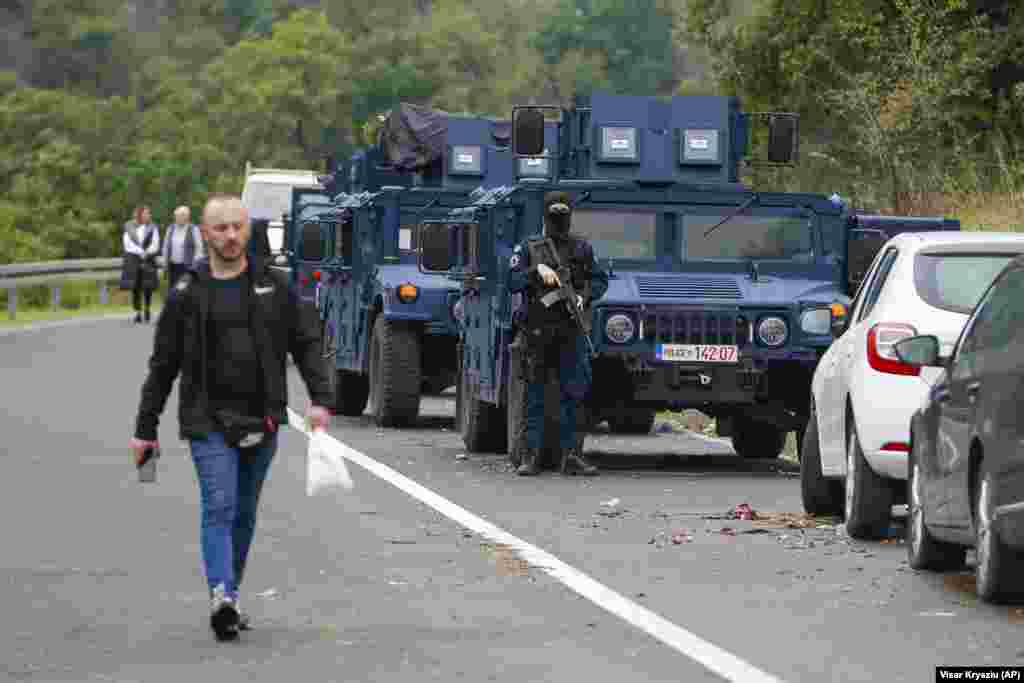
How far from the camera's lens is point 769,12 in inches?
1613

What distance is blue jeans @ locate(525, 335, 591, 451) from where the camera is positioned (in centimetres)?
1838

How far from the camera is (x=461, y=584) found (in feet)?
40.0

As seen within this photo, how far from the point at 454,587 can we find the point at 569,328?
21.2 feet

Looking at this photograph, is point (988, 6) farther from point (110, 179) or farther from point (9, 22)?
point (9, 22)

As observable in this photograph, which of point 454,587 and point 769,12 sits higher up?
point 769,12

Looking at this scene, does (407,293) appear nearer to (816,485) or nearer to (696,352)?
(696,352)

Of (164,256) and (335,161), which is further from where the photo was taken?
(164,256)

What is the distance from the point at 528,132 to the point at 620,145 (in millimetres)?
1275

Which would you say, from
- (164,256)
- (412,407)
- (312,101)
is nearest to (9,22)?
(312,101)

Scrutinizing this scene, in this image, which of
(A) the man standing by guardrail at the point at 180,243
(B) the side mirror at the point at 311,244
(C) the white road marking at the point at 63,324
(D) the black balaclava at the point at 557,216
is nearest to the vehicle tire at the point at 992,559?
(D) the black balaclava at the point at 557,216

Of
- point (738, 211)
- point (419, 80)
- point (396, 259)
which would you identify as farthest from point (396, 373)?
point (419, 80)

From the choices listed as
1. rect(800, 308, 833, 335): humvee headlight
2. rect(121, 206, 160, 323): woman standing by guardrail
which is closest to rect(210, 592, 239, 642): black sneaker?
rect(800, 308, 833, 335): humvee headlight

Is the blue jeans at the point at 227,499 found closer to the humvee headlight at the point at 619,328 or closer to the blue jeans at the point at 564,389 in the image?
the blue jeans at the point at 564,389

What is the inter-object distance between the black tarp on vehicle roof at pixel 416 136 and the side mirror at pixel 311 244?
2.37 meters
